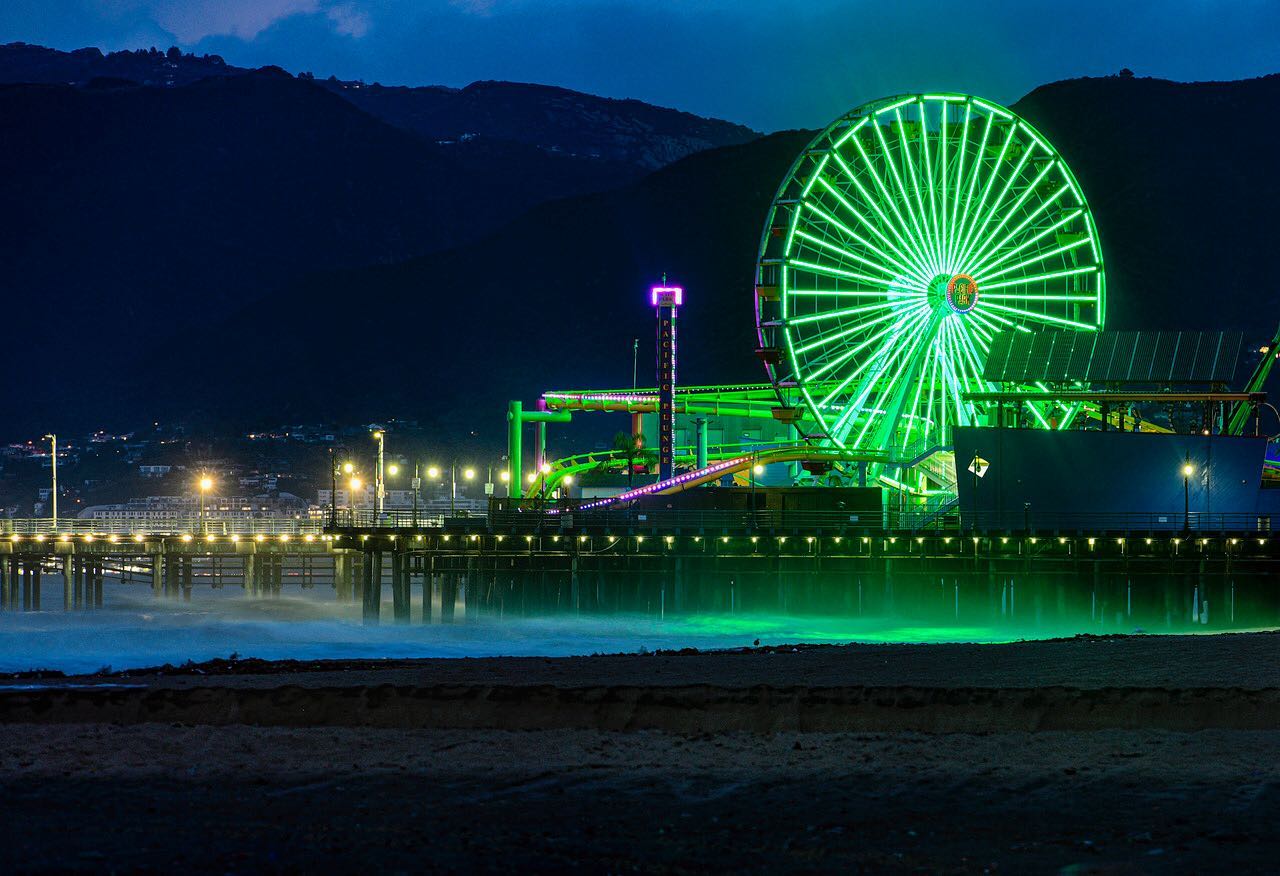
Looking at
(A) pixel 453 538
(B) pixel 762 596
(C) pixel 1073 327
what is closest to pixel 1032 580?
(B) pixel 762 596

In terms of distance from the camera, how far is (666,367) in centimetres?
9344

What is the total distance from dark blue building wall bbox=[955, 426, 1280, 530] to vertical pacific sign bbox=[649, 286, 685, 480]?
27699 millimetres

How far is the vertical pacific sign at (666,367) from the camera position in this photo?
91312 millimetres

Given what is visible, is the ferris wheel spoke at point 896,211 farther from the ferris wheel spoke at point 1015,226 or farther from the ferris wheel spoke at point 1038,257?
the ferris wheel spoke at point 1038,257

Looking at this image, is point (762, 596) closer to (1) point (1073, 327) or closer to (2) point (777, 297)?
(2) point (777, 297)

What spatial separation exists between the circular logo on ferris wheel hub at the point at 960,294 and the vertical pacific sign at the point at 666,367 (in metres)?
17.7

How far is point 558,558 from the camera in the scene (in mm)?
66500

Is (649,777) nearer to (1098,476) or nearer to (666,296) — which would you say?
(1098,476)

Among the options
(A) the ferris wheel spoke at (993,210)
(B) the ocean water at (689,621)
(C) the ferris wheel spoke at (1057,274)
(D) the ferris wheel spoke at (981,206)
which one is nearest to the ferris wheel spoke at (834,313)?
(A) the ferris wheel spoke at (993,210)

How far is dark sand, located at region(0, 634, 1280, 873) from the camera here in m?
15.1

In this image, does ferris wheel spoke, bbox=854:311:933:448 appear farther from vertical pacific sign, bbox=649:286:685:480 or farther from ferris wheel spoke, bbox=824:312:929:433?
vertical pacific sign, bbox=649:286:685:480

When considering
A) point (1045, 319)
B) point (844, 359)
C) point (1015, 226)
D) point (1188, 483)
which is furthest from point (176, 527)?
point (1188, 483)

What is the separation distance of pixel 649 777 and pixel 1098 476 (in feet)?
162

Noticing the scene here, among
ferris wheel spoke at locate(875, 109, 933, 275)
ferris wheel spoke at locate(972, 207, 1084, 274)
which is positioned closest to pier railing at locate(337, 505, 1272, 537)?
ferris wheel spoke at locate(875, 109, 933, 275)
